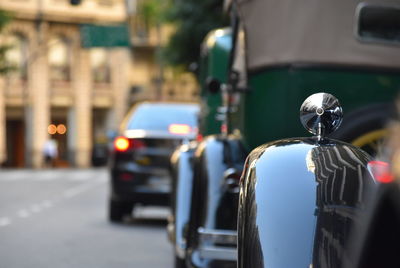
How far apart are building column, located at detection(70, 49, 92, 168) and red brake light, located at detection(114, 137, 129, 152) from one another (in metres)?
38.6

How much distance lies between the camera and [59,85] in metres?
51.0

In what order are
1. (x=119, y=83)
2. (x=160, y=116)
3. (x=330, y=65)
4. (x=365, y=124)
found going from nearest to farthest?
(x=365, y=124)
(x=330, y=65)
(x=160, y=116)
(x=119, y=83)

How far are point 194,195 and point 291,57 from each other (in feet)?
3.57

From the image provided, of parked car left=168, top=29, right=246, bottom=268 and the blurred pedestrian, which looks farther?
the blurred pedestrian

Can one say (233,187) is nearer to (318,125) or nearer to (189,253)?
(189,253)

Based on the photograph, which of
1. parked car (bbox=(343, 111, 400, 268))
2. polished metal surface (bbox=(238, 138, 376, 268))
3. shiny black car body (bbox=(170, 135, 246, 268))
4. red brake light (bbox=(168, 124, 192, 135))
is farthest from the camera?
red brake light (bbox=(168, 124, 192, 135))

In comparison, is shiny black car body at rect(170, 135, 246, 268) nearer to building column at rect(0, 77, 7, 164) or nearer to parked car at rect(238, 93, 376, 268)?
parked car at rect(238, 93, 376, 268)

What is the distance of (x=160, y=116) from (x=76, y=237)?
2.54 metres

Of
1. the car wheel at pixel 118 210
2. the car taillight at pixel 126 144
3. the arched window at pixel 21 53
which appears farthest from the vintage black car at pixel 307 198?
the arched window at pixel 21 53

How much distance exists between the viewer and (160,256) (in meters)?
9.55

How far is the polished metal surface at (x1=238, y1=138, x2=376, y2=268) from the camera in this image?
3.71 meters

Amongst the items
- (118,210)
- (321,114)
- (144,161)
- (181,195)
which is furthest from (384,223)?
(118,210)

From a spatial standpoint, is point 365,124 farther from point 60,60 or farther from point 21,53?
point 60,60

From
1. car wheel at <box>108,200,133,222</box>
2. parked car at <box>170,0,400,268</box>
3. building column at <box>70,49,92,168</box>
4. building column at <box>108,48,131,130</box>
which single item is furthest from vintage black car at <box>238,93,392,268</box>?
building column at <box>108,48,131,130</box>
